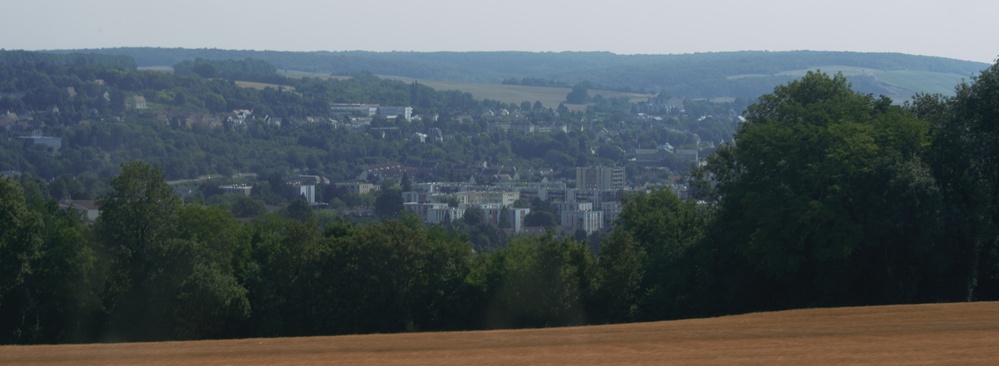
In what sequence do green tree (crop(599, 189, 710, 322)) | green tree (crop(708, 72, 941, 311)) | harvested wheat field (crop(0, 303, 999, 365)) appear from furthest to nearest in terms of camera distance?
green tree (crop(599, 189, 710, 322))
green tree (crop(708, 72, 941, 311))
harvested wheat field (crop(0, 303, 999, 365))

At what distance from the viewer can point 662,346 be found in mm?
18281

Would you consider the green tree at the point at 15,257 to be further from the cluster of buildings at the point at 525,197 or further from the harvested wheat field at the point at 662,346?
the cluster of buildings at the point at 525,197

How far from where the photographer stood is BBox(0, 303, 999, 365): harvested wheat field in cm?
1711

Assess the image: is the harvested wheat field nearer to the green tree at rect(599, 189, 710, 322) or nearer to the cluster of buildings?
the green tree at rect(599, 189, 710, 322)

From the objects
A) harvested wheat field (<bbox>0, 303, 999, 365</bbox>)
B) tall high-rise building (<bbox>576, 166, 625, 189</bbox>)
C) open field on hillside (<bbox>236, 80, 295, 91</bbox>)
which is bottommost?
tall high-rise building (<bbox>576, 166, 625, 189</bbox>)

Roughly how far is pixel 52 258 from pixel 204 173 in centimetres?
9283

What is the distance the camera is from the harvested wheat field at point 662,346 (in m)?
17.1

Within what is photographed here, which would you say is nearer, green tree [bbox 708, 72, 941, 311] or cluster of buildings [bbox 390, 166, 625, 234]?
green tree [bbox 708, 72, 941, 311]

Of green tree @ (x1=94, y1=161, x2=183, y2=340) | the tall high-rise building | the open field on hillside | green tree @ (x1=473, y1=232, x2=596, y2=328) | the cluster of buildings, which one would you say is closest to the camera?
green tree @ (x1=473, y1=232, x2=596, y2=328)

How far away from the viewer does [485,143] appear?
516 ft

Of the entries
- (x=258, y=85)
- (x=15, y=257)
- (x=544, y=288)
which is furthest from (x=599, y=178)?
(x=258, y=85)

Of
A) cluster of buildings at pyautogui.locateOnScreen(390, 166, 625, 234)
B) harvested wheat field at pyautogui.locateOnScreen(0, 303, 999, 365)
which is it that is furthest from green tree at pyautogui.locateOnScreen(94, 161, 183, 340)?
cluster of buildings at pyautogui.locateOnScreen(390, 166, 625, 234)

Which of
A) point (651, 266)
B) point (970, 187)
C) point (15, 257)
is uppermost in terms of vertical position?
point (970, 187)

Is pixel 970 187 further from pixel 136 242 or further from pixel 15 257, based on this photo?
pixel 15 257
